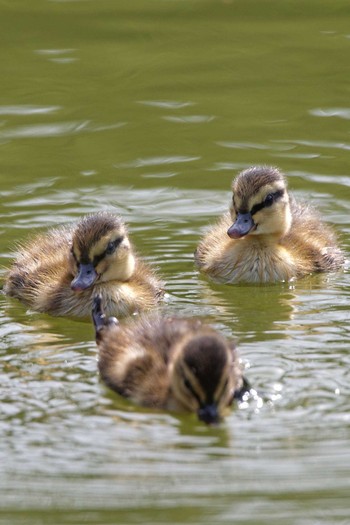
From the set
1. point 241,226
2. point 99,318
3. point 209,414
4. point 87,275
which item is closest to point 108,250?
point 87,275

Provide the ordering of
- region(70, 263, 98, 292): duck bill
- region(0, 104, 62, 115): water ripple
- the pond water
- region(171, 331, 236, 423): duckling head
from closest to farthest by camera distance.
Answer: the pond water, region(171, 331, 236, 423): duckling head, region(70, 263, 98, 292): duck bill, region(0, 104, 62, 115): water ripple

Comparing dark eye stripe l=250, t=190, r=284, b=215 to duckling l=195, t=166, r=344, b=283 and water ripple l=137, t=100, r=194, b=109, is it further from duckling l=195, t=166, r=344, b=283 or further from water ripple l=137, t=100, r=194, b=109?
water ripple l=137, t=100, r=194, b=109

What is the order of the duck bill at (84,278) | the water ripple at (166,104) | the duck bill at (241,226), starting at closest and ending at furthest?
1. the duck bill at (84,278)
2. the duck bill at (241,226)
3. the water ripple at (166,104)

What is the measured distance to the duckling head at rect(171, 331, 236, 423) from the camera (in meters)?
6.00

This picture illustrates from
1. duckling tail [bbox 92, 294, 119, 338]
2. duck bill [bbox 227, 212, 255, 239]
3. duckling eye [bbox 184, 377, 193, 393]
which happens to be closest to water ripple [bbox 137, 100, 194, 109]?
duck bill [bbox 227, 212, 255, 239]

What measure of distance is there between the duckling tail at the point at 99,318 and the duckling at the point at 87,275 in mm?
475

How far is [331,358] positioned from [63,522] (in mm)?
1913

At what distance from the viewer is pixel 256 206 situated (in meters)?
8.52

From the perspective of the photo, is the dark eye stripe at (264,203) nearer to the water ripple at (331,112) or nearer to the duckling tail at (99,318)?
the duckling tail at (99,318)

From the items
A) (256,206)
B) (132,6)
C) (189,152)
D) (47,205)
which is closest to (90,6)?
(132,6)

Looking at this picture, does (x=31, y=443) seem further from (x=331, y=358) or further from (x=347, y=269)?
(x=347, y=269)

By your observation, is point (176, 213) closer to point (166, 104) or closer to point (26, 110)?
point (166, 104)

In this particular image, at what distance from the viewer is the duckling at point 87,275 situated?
7.80 meters

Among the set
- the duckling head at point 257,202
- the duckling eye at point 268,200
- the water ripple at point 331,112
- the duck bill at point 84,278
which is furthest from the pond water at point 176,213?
the duckling eye at point 268,200
